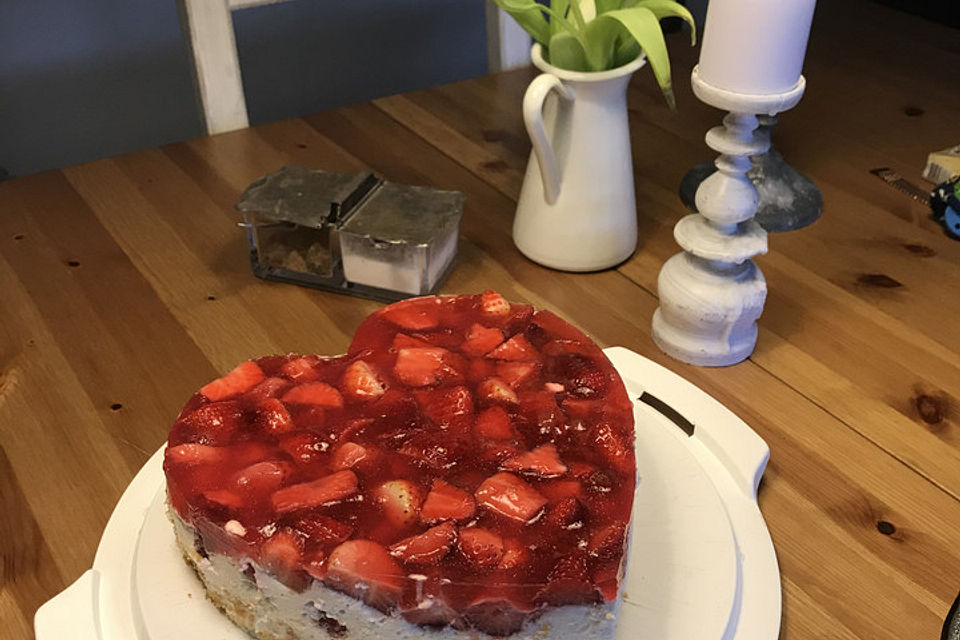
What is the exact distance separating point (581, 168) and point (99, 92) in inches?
66.1

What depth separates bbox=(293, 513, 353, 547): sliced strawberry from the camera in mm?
707

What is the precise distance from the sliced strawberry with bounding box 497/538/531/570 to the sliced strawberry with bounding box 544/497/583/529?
0.10 ft

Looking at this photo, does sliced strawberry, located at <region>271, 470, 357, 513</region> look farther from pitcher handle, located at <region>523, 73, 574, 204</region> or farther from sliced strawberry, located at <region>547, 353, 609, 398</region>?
pitcher handle, located at <region>523, 73, 574, 204</region>

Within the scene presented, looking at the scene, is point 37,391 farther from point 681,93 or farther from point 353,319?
point 681,93

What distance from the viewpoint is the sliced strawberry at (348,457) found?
76 centimetres

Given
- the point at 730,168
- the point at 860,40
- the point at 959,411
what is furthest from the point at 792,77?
the point at 860,40

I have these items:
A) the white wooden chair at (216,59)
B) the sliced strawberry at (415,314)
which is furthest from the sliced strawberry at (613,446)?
the white wooden chair at (216,59)

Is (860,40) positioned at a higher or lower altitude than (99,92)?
higher

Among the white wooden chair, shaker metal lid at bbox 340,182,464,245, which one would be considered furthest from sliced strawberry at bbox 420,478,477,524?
the white wooden chair

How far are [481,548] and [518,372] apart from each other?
19 centimetres

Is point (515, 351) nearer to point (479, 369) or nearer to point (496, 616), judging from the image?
point (479, 369)

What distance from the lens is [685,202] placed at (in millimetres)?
1354

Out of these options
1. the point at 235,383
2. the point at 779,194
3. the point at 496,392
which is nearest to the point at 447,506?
the point at 496,392

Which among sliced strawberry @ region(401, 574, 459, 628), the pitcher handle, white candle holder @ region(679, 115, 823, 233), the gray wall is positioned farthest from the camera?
the gray wall
